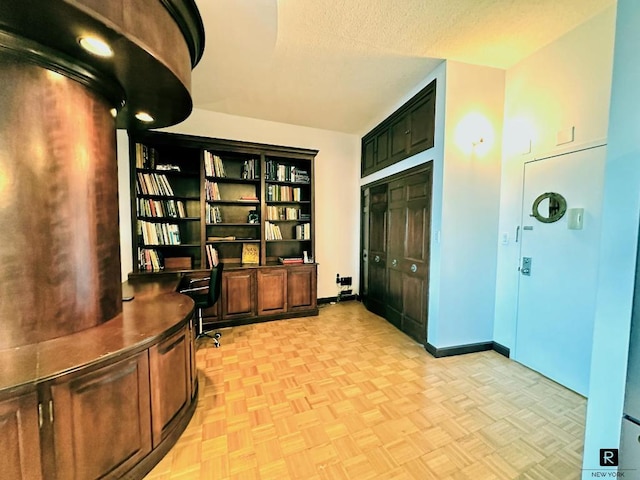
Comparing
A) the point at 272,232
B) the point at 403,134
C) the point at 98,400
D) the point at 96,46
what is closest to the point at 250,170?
the point at 272,232

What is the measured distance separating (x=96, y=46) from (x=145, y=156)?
2.20 meters

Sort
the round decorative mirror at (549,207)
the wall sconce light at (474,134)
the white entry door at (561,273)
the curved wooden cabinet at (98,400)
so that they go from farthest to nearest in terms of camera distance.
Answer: the wall sconce light at (474,134), the round decorative mirror at (549,207), the white entry door at (561,273), the curved wooden cabinet at (98,400)

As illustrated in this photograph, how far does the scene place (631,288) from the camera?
884mm

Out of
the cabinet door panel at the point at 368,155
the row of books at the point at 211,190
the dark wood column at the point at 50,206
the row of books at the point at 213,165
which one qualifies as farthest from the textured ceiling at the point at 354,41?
the dark wood column at the point at 50,206

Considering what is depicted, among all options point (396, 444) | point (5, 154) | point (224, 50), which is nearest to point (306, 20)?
point (224, 50)

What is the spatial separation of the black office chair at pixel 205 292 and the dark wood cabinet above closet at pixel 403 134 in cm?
269

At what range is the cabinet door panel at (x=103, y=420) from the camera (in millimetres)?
1102

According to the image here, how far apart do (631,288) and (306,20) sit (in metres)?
2.59

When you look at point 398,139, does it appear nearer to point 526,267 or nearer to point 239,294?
point 526,267

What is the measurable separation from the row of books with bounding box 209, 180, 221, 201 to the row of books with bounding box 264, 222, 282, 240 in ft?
2.61

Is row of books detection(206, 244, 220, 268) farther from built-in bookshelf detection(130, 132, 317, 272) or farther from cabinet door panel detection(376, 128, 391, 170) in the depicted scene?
cabinet door panel detection(376, 128, 391, 170)

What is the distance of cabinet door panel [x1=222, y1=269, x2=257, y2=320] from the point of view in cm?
339

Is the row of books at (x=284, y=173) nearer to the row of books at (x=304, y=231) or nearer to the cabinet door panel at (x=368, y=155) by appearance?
the row of books at (x=304, y=231)

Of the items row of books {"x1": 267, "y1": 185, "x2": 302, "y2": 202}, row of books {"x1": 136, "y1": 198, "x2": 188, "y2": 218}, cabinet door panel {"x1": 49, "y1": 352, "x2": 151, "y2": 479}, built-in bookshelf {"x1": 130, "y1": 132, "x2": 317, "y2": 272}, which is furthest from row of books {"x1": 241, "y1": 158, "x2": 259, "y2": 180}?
cabinet door panel {"x1": 49, "y1": 352, "x2": 151, "y2": 479}
